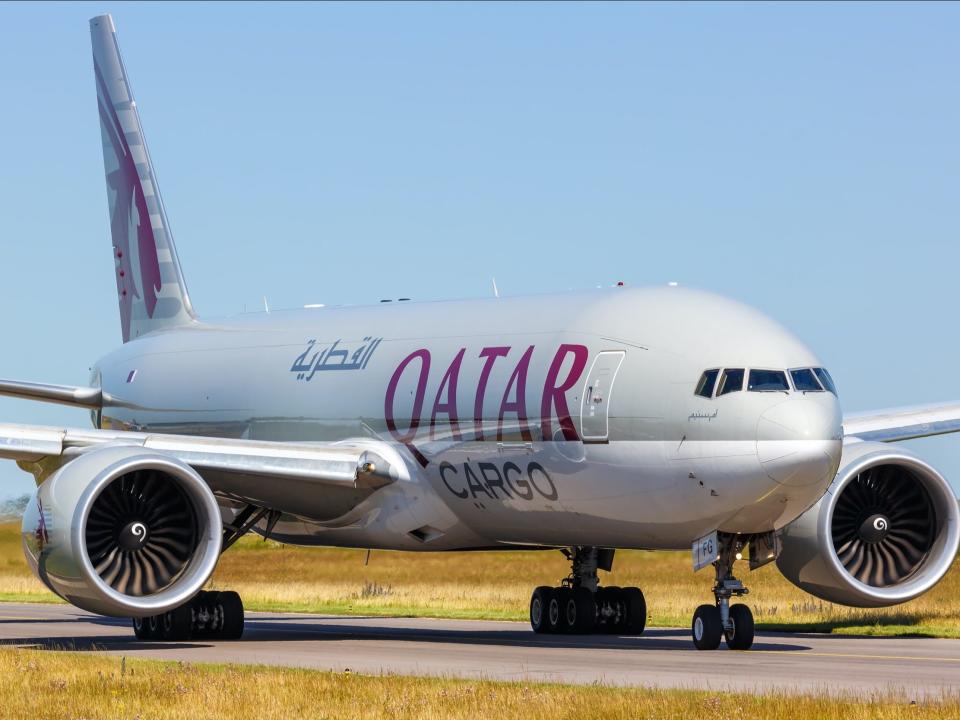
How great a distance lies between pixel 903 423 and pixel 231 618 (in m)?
9.64

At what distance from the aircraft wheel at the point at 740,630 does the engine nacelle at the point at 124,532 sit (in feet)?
19.9

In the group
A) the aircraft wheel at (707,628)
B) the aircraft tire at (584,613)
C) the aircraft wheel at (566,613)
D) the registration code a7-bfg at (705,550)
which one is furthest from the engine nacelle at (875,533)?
the aircraft wheel at (566,613)

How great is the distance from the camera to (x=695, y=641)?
20469 mm

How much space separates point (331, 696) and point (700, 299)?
8124 millimetres

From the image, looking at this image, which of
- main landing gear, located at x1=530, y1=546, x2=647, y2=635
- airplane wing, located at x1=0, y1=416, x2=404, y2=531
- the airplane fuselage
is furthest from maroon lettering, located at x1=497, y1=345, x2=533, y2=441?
main landing gear, located at x1=530, y1=546, x2=647, y2=635

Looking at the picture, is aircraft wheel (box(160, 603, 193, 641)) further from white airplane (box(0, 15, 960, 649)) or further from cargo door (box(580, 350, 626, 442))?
cargo door (box(580, 350, 626, 442))

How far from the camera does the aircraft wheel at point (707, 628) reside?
20250mm

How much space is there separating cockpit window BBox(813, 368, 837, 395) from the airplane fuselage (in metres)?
0.11

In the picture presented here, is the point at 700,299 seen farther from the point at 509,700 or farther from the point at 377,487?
the point at 509,700

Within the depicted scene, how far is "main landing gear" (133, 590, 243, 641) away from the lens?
23938 mm

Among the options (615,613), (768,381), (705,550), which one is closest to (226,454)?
(615,613)

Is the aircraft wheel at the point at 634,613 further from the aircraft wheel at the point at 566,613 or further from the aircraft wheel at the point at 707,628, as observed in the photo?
the aircraft wheel at the point at 707,628

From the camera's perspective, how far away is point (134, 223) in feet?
109

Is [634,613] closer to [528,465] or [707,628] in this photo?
[528,465]
